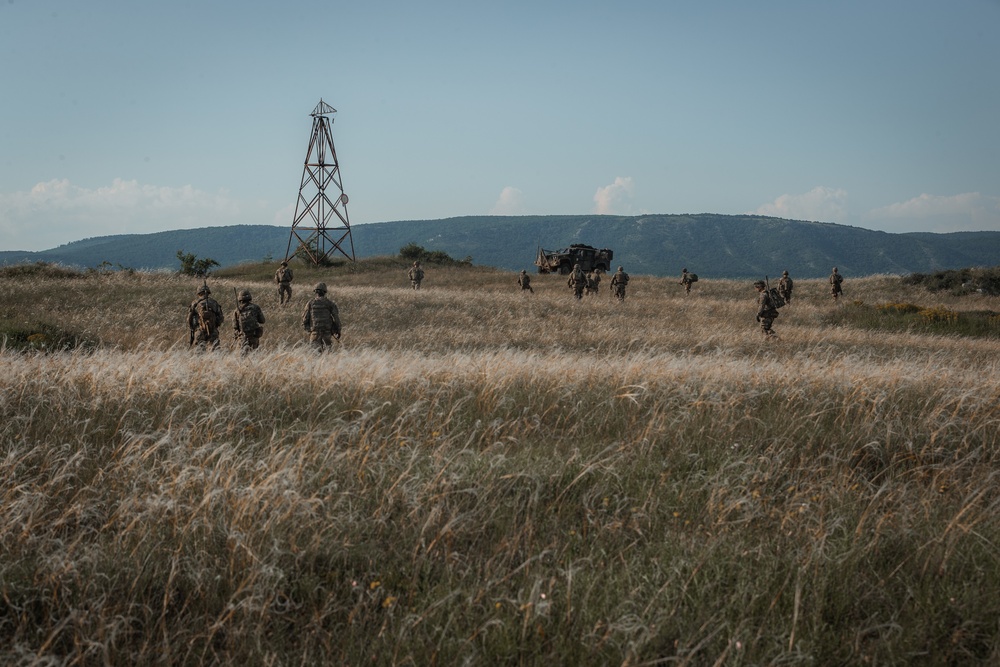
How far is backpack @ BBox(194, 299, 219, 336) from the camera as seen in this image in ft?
40.1

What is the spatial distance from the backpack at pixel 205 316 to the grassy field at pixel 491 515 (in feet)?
19.7

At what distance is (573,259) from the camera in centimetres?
4850

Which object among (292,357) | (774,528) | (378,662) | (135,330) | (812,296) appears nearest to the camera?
(378,662)

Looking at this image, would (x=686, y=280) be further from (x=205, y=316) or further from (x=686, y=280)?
(x=205, y=316)

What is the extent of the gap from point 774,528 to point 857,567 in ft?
1.56

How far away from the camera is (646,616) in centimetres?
280

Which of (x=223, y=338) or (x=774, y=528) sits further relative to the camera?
(x=223, y=338)

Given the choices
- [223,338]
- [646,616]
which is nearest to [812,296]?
[223,338]

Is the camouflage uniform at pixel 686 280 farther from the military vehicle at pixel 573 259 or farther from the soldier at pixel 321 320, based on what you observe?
the soldier at pixel 321 320

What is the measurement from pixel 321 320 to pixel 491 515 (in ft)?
31.8

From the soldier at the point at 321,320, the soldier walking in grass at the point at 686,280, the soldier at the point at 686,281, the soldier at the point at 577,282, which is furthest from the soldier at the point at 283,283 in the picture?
the soldier at the point at 686,281

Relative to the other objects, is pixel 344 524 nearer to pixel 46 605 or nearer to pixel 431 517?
pixel 431 517

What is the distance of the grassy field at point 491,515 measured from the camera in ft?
8.92

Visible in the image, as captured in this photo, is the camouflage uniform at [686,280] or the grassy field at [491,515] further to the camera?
the camouflage uniform at [686,280]
